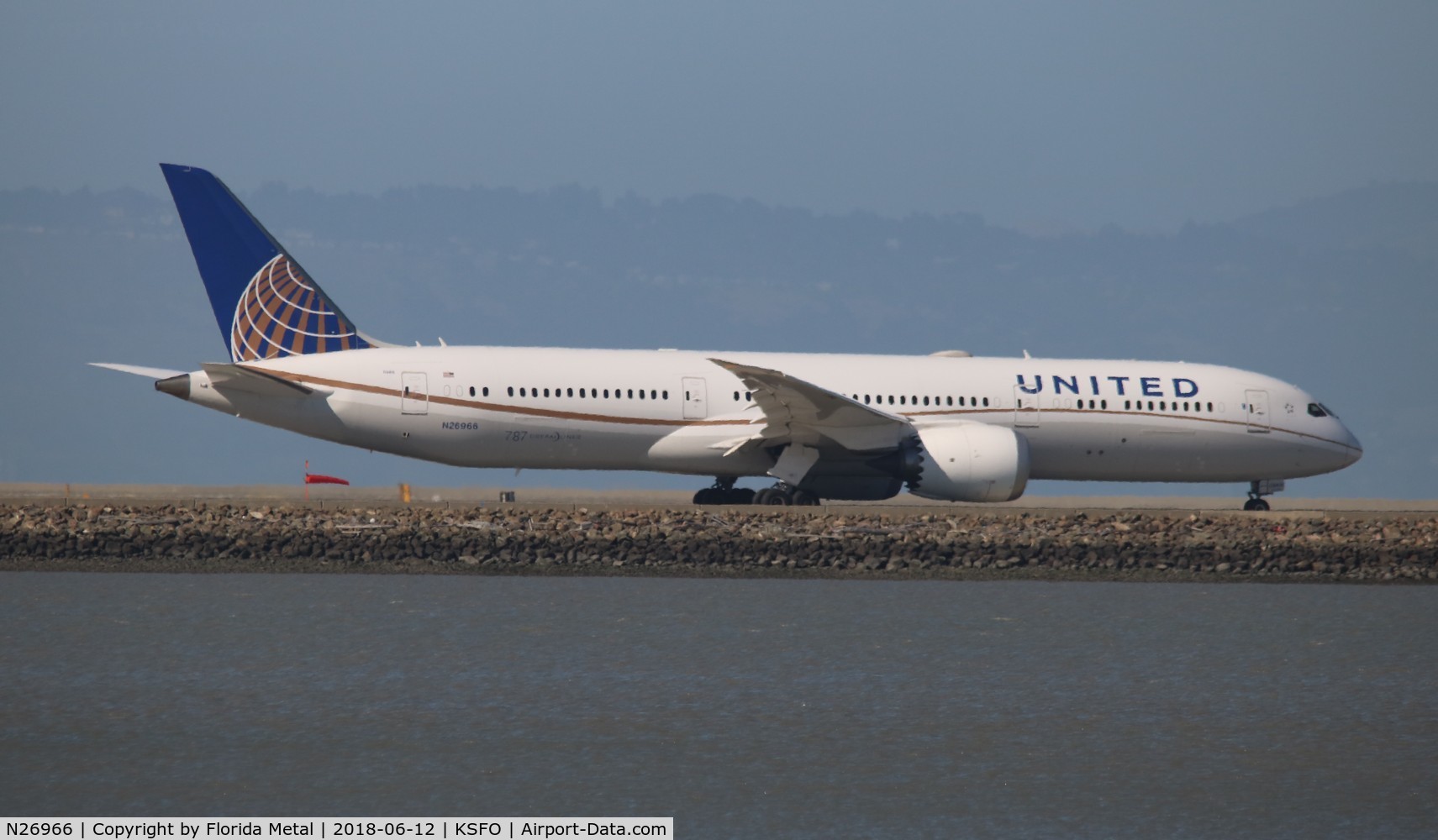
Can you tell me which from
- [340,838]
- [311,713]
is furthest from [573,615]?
[340,838]

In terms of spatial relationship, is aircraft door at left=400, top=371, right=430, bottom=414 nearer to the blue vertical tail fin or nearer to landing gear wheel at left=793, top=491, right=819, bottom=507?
the blue vertical tail fin

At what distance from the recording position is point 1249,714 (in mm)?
19547

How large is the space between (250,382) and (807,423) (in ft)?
33.4

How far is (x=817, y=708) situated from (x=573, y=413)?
13.5 metres

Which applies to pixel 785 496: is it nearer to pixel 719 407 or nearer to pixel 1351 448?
pixel 719 407

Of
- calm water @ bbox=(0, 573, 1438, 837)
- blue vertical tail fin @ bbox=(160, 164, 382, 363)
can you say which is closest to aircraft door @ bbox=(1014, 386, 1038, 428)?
calm water @ bbox=(0, 573, 1438, 837)

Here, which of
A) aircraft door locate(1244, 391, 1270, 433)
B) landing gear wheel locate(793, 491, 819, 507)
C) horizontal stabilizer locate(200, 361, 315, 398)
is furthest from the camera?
aircraft door locate(1244, 391, 1270, 433)

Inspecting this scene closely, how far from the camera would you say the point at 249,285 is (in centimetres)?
3428

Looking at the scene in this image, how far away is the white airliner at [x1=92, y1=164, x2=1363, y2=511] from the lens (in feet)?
103

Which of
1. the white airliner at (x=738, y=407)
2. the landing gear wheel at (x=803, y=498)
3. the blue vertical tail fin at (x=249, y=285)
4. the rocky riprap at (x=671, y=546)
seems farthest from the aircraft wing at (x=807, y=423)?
the blue vertical tail fin at (x=249, y=285)

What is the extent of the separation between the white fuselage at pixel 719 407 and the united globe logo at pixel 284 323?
1239mm

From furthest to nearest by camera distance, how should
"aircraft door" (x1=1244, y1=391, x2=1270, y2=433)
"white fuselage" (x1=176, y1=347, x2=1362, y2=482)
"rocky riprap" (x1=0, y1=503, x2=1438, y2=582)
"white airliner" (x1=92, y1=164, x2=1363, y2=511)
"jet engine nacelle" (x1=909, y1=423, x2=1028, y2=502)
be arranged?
1. "aircraft door" (x1=1244, y1=391, x2=1270, y2=433)
2. "white fuselage" (x1=176, y1=347, x2=1362, y2=482)
3. "white airliner" (x1=92, y1=164, x2=1363, y2=511)
4. "jet engine nacelle" (x1=909, y1=423, x2=1028, y2=502)
5. "rocky riprap" (x1=0, y1=503, x2=1438, y2=582)

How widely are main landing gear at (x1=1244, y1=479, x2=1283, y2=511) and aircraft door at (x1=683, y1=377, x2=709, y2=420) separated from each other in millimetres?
12193
